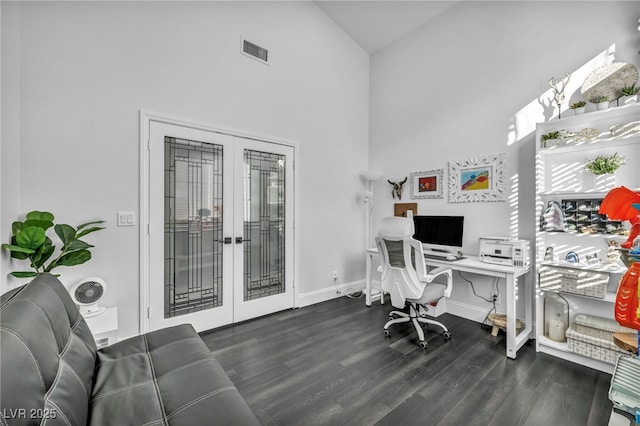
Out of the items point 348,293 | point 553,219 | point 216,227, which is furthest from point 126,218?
point 553,219

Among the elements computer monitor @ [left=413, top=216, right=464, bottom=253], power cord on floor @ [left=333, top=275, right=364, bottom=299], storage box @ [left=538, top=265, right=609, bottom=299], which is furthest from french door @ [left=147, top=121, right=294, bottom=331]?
storage box @ [left=538, top=265, right=609, bottom=299]

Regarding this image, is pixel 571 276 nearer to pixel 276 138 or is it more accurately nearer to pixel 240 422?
pixel 240 422

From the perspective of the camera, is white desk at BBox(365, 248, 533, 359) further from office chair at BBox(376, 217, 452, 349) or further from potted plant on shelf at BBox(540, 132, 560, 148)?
potted plant on shelf at BBox(540, 132, 560, 148)

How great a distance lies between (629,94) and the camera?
227 cm

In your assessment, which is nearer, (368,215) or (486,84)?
(486,84)

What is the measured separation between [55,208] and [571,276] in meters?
4.33

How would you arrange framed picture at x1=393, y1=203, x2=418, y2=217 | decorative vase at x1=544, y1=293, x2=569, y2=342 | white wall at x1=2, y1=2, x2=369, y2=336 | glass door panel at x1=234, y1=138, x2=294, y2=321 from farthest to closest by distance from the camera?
framed picture at x1=393, y1=203, x2=418, y2=217 < glass door panel at x1=234, y1=138, x2=294, y2=321 < decorative vase at x1=544, y1=293, x2=569, y2=342 < white wall at x1=2, y1=2, x2=369, y2=336

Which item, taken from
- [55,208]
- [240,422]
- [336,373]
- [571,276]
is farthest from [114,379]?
[571,276]

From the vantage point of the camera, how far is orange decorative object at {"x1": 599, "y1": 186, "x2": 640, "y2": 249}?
1.12 metres

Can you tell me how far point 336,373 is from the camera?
7.18 ft

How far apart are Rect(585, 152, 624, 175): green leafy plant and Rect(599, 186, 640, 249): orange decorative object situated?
1.68 meters

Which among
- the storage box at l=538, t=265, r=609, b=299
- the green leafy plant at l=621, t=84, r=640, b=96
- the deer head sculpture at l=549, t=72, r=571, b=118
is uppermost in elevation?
the deer head sculpture at l=549, t=72, r=571, b=118

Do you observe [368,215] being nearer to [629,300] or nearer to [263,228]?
[263,228]

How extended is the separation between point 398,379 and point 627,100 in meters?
3.05
